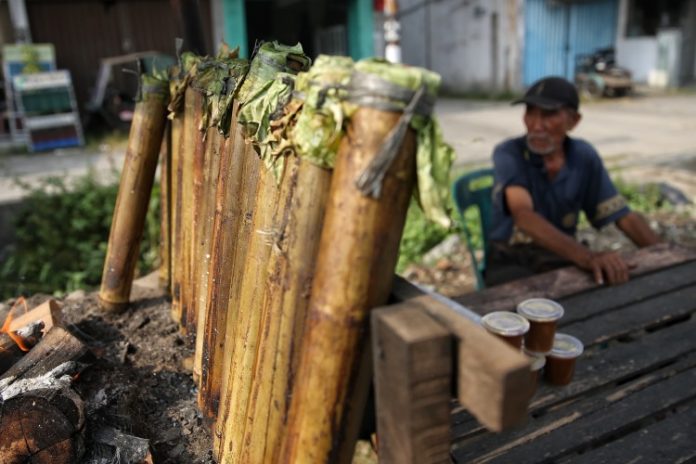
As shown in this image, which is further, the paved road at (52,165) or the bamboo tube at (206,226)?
the paved road at (52,165)

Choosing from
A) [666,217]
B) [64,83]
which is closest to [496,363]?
[666,217]

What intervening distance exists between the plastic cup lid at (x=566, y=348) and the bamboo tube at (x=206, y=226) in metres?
1.17

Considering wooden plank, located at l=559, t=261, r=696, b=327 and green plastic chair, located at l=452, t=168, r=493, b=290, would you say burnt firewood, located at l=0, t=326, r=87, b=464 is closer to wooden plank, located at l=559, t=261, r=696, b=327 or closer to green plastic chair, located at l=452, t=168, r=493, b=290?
wooden plank, located at l=559, t=261, r=696, b=327

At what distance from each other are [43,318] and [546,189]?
8.25 ft

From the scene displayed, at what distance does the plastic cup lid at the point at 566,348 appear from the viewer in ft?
6.31

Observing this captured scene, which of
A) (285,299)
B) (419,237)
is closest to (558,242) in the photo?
(285,299)

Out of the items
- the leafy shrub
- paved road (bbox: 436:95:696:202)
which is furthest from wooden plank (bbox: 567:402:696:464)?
the leafy shrub

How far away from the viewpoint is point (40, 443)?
1.52 m

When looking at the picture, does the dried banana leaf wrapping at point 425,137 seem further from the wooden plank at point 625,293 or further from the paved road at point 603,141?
the paved road at point 603,141

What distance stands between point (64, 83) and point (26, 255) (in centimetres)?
514

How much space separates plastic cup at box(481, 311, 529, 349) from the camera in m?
1.69

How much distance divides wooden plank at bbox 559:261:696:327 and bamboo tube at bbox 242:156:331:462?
58.3 inches

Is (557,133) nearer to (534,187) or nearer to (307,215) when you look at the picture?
(534,187)

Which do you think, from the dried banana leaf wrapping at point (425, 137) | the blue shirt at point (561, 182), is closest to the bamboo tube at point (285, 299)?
the dried banana leaf wrapping at point (425, 137)
